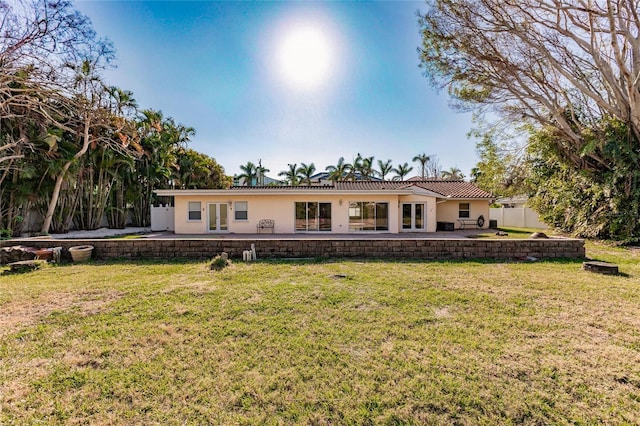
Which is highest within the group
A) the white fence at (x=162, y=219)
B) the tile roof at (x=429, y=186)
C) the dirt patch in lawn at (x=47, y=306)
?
the tile roof at (x=429, y=186)

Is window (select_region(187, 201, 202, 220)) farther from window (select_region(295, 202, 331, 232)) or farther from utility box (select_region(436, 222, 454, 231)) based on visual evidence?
utility box (select_region(436, 222, 454, 231))

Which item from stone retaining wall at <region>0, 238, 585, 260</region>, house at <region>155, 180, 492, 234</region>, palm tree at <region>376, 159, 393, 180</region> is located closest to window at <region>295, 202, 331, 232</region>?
house at <region>155, 180, 492, 234</region>

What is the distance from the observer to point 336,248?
30.2 ft

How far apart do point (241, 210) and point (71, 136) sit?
10.7m

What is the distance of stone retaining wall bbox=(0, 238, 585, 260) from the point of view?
29.1ft

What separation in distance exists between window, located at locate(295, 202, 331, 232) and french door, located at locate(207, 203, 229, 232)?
3.95m

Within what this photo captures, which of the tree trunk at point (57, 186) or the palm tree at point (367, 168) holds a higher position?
the palm tree at point (367, 168)

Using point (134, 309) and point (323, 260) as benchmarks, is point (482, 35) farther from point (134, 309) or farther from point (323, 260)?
point (134, 309)

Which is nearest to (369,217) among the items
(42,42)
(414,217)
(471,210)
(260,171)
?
(414,217)

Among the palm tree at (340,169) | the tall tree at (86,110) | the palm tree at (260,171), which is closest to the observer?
the tall tree at (86,110)

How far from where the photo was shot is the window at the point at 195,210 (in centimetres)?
1559

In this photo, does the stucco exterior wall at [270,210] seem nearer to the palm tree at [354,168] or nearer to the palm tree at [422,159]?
the palm tree at [354,168]

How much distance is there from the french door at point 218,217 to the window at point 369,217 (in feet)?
22.8

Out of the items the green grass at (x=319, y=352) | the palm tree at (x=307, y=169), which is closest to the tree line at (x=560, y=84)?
the green grass at (x=319, y=352)
